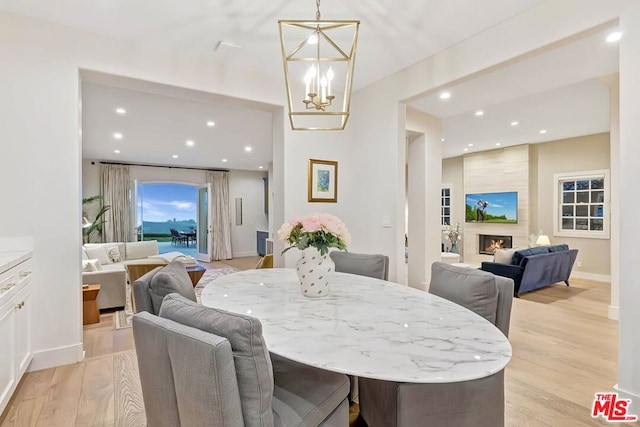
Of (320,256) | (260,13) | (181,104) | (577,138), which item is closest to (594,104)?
(577,138)

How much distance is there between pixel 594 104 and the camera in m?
4.72

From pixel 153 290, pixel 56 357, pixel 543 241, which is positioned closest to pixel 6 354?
pixel 56 357

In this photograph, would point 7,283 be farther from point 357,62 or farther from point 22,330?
point 357,62

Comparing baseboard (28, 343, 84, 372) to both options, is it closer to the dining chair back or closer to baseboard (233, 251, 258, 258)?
the dining chair back

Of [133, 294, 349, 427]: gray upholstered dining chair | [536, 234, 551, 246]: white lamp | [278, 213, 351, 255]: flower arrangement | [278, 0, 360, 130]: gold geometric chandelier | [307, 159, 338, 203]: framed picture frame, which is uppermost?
[278, 0, 360, 130]: gold geometric chandelier

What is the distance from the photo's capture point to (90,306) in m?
3.75

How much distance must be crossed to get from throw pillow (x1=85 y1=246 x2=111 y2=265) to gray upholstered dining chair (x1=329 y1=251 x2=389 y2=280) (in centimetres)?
478

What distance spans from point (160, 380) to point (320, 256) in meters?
0.93

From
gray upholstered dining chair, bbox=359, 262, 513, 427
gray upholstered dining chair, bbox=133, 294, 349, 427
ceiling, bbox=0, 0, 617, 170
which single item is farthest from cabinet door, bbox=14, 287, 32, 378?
Result: gray upholstered dining chair, bbox=359, 262, 513, 427

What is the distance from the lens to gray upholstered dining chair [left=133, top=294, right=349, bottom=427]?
897 mm

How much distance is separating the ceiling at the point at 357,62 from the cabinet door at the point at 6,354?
1.95 meters

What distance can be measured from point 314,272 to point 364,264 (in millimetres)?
923

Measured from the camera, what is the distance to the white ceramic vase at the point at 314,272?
177 centimetres

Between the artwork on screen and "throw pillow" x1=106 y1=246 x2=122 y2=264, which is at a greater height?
the artwork on screen
